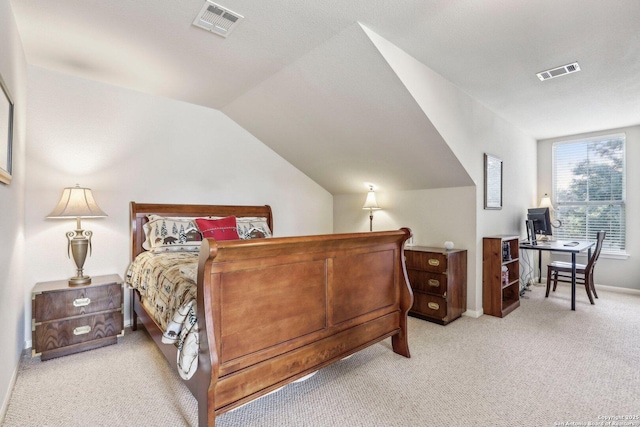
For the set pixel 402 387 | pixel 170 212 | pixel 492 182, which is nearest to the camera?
pixel 402 387

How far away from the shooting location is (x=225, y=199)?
3.88m

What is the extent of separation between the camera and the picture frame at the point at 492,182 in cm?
365

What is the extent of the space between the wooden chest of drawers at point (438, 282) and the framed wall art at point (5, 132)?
3.32 meters

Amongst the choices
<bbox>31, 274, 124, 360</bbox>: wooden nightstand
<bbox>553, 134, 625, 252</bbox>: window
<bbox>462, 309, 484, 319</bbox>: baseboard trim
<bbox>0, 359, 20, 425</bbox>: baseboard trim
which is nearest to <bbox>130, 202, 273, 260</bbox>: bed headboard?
<bbox>31, 274, 124, 360</bbox>: wooden nightstand

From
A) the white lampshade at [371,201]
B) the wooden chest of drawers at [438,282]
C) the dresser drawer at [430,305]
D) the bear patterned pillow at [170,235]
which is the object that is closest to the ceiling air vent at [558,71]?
the wooden chest of drawers at [438,282]

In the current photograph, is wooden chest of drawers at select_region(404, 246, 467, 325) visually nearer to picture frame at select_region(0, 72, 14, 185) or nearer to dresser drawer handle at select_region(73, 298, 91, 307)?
dresser drawer handle at select_region(73, 298, 91, 307)

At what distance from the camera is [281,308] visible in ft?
5.76

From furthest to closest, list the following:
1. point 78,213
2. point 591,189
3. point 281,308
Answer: point 591,189, point 78,213, point 281,308

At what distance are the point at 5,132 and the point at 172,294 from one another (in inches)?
53.2

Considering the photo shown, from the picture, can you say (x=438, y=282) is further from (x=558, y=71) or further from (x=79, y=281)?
(x=79, y=281)

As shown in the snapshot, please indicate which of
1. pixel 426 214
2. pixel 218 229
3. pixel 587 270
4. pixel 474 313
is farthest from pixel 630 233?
pixel 218 229

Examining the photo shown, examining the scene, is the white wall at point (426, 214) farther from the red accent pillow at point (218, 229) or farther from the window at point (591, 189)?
the window at point (591, 189)

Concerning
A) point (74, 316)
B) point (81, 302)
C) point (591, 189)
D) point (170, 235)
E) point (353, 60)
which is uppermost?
point (353, 60)

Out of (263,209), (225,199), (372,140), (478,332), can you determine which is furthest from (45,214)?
(478,332)
